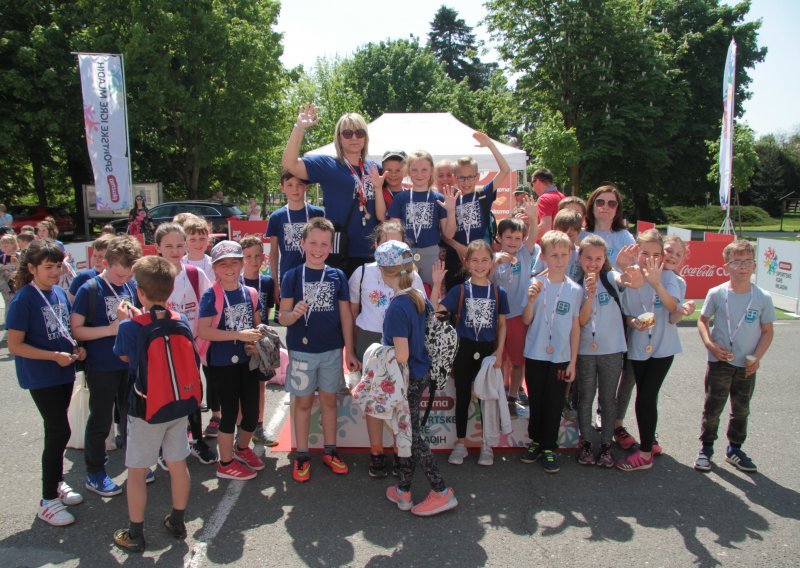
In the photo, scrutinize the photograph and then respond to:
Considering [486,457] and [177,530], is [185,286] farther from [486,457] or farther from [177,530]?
[486,457]

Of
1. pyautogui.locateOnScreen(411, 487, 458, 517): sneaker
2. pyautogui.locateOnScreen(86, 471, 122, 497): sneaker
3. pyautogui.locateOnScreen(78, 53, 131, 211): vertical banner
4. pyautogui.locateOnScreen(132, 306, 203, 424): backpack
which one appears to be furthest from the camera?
pyautogui.locateOnScreen(78, 53, 131, 211): vertical banner

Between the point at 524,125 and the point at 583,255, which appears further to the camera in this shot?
the point at 524,125

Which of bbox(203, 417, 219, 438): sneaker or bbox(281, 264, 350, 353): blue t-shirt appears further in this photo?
bbox(203, 417, 219, 438): sneaker

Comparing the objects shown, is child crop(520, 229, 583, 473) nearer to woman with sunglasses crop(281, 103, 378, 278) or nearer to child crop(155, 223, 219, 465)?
woman with sunglasses crop(281, 103, 378, 278)

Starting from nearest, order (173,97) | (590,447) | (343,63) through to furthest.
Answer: (590,447) < (173,97) < (343,63)

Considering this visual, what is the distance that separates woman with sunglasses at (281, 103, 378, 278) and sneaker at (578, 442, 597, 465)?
7.52ft

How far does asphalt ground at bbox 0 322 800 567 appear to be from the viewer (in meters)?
3.08

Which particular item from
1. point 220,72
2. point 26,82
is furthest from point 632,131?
point 26,82

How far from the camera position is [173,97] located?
21531 mm

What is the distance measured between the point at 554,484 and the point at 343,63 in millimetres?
36323

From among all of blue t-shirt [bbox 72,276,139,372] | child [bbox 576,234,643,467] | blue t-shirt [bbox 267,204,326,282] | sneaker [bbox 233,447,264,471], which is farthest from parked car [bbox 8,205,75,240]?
child [bbox 576,234,643,467]

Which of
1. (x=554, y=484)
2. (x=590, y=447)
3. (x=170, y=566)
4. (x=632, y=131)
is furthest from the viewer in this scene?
(x=632, y=131)

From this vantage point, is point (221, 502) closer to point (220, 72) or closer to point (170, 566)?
point (170, 566)

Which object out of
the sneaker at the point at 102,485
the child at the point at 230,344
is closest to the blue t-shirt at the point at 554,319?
the child at the point at 230,344
